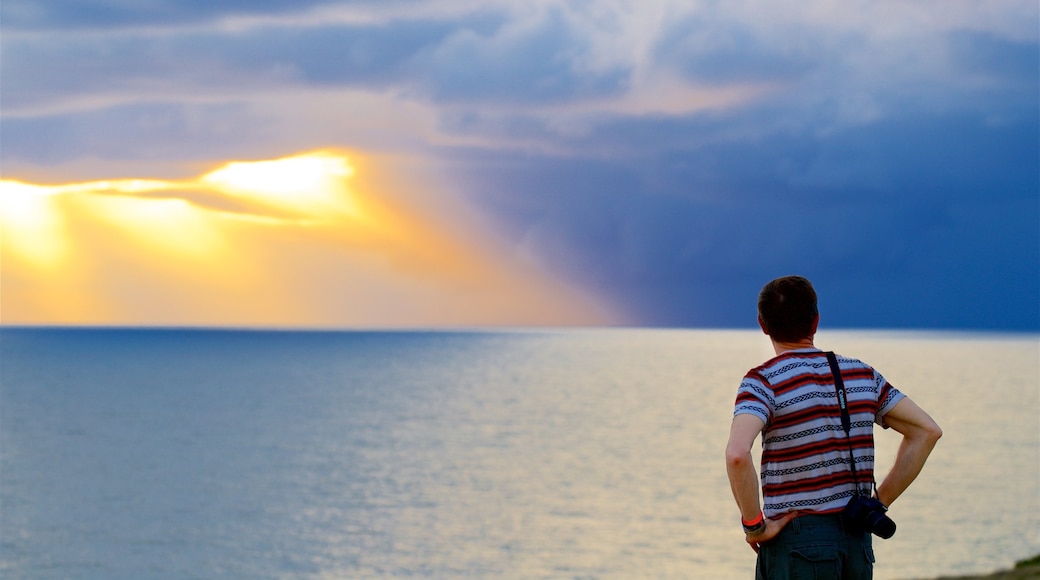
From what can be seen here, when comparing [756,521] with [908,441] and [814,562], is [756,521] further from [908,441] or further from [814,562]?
[908,441]

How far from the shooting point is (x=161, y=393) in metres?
114

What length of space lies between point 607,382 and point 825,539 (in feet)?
405

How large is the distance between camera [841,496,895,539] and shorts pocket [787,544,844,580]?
6.1 inches

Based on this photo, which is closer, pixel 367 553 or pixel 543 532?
pixel 367 553

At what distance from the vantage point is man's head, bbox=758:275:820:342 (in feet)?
16.4

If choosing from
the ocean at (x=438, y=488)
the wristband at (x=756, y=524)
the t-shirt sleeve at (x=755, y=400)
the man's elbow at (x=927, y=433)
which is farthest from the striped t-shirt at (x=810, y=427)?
the ocean at (x=438, y=488)

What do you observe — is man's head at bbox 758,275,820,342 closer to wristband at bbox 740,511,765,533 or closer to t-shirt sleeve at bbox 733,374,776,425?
t-shirt sleeve at bbox 733,374,776,425

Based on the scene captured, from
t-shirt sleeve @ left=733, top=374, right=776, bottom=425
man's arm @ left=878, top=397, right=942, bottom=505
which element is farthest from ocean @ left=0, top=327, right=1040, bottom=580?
t-shirt sleeve @ left=733, top=374, right=776, bottom=425

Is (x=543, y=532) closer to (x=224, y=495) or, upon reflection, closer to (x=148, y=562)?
(x=148, y=562)

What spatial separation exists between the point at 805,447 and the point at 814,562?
55cm

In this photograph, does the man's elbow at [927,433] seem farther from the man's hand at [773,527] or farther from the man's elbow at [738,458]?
the man's elbow at [738,458]

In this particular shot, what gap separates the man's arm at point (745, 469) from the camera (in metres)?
4.68

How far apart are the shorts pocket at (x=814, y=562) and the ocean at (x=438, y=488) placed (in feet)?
82.9

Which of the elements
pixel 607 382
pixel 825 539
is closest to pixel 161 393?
pixel 607 382
